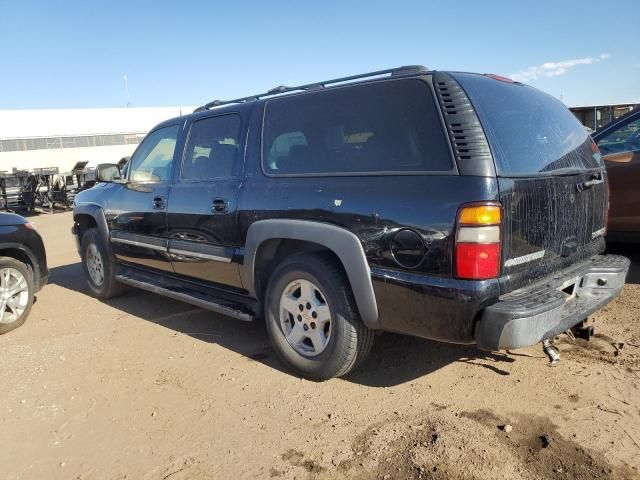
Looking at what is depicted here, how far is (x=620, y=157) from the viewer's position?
17.3 feet

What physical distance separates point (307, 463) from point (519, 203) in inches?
70.0

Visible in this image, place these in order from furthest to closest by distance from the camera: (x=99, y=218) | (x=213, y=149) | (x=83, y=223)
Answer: (x=83, y=223) → (x=99, y=218) → (x=213, y=149)

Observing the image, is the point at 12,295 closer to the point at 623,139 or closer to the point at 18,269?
the point at 18,269

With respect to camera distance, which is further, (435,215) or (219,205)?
(219,205)

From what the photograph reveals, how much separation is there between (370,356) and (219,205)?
1663 millimetres

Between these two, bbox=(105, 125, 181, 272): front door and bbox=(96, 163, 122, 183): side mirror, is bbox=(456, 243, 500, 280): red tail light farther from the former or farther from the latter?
bbox=(96, 163, 122, 183): side mirror

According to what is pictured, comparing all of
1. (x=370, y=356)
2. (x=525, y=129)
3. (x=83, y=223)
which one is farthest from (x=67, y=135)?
(x=525, y=129)

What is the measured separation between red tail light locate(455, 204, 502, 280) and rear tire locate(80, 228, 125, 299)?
4.24 metres

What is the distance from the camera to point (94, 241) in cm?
576

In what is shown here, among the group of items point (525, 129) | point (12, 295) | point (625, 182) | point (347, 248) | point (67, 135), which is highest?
point (67, 135)

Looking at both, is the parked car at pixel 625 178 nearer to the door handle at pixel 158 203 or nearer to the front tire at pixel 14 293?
the door handle at pixel 158 203

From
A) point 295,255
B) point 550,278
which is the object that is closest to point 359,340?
point 295,255

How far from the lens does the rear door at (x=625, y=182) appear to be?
203 inches

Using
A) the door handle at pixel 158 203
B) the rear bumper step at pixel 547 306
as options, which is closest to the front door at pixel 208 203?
the door handle at pixel 158 203
